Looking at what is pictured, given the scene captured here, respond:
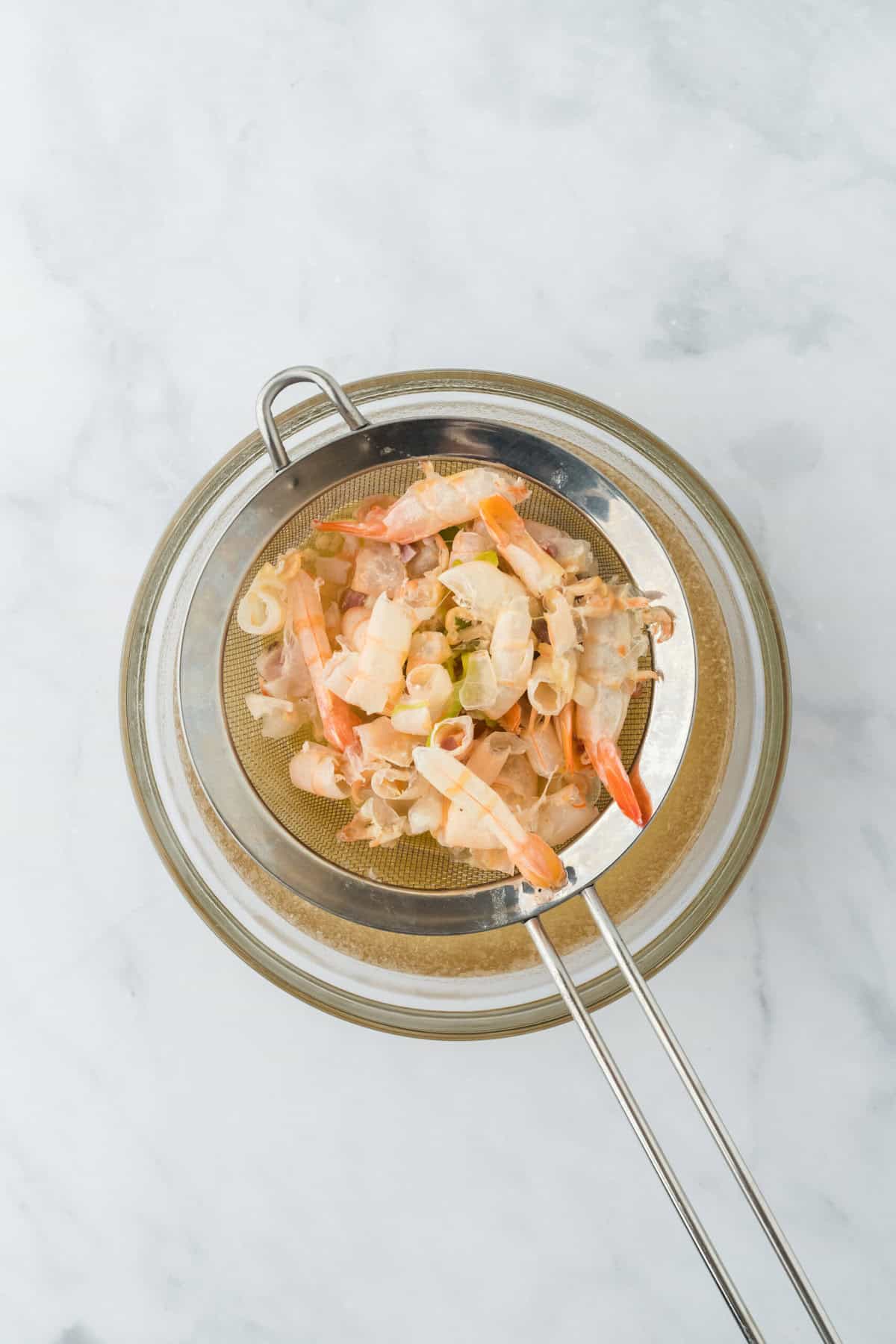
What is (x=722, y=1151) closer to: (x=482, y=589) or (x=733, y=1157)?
(x=733, y=1157)

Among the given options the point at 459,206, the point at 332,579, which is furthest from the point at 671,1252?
the point at 459,206

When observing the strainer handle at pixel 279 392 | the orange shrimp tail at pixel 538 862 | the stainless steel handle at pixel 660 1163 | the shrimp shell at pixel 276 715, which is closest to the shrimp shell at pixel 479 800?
the orange shrimp tail at pixel 538 862

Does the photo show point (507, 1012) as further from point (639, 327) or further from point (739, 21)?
point (739, 21)

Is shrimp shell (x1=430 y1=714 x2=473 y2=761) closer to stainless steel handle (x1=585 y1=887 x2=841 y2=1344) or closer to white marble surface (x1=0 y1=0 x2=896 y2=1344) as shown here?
stainless steel handle (x1=585 y1=887 x2=841 y2=1344)

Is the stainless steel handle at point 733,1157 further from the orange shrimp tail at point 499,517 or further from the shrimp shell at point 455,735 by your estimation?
the orange shrimp tail at point 499,517

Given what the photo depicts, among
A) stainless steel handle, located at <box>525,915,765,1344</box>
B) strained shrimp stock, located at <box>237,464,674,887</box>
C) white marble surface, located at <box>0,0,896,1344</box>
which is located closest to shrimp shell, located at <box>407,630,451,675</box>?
strained shrimp stock, located at <box>237,464,674,887</box>

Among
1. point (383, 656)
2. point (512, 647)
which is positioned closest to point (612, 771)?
point (512, 647)
